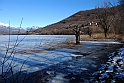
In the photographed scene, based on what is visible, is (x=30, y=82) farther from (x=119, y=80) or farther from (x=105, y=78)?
(x=119, y=80)

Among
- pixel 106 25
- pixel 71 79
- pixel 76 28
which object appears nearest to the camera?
pixel 71 79

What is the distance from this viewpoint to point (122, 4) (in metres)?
20.1

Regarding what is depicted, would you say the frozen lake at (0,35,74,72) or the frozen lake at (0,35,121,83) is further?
the frozen lake at (0,35,74,72)

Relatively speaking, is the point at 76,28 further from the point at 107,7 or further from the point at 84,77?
the point at 107,7

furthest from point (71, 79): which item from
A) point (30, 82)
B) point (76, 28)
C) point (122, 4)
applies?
point (76, 28)

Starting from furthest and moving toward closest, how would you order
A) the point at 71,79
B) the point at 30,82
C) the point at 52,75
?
1. the point at 52,75
2. the point at 71,79
3. the point at 30,82

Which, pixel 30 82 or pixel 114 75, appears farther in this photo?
pixel 114 75

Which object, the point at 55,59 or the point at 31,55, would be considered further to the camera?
the point at 31,55

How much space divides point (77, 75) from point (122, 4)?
51.1 ft

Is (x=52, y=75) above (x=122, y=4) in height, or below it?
below

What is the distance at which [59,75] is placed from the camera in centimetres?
752

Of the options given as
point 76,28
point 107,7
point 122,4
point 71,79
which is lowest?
point 71,79

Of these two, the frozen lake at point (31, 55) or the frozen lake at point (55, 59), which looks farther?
the frozen lake at point (31, 55)

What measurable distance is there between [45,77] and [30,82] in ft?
3.36
